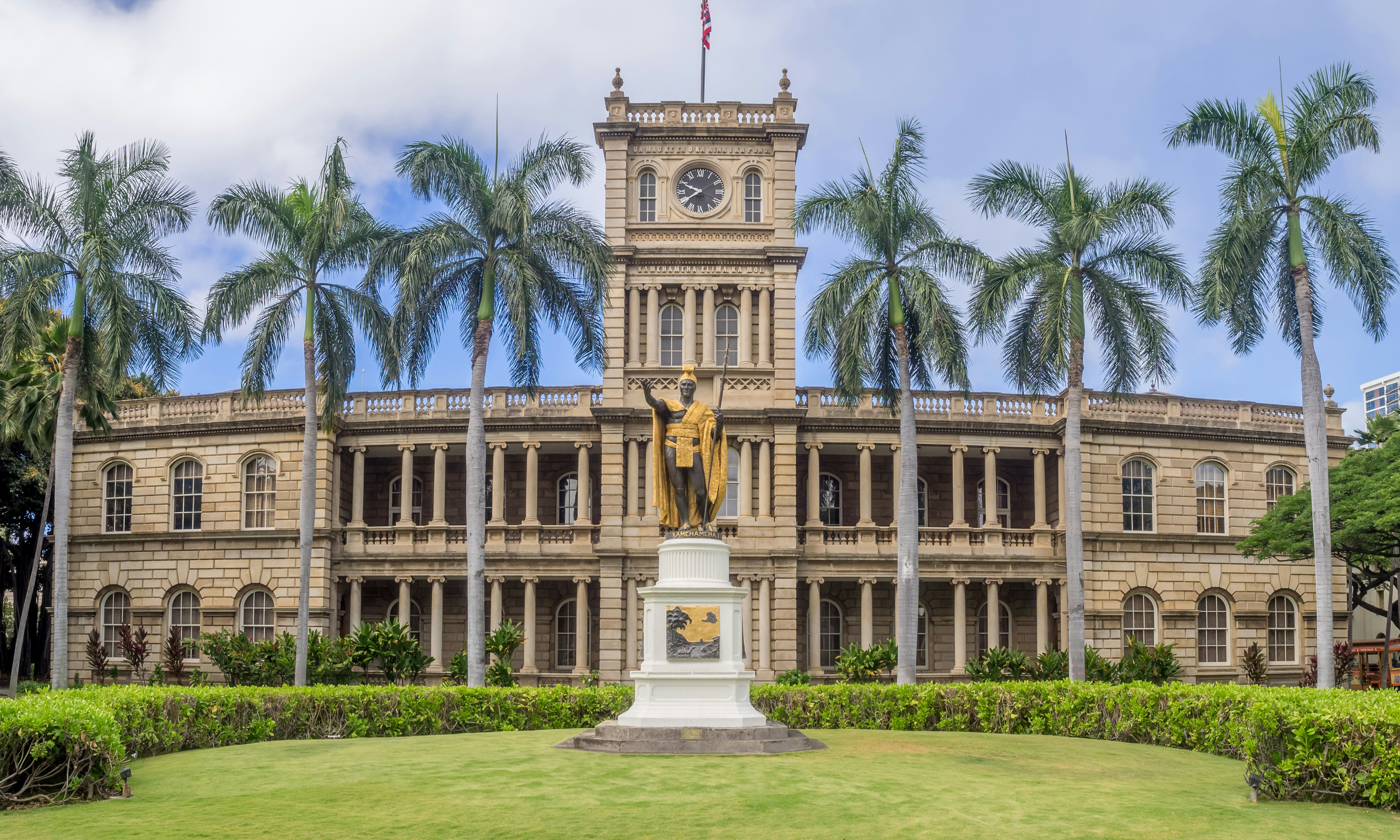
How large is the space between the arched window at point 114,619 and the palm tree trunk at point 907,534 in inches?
928

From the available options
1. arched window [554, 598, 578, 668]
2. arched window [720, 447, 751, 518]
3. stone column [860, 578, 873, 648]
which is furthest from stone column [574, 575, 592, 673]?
stone column [860, 578, 873, 648]

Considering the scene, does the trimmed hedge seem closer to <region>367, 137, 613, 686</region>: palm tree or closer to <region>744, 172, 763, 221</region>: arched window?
<region>367, 137, 613, 686</region>: palm tree

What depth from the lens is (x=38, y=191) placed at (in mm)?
27922

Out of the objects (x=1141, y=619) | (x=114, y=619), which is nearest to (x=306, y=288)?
(x=114, y=619)

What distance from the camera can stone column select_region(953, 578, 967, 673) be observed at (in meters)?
35.6

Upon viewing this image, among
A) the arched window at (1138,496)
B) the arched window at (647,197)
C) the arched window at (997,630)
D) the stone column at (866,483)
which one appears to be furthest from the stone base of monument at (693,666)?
the arched window at (1138,496)

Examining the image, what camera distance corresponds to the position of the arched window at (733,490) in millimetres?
35281

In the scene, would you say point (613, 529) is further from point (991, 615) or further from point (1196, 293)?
point (1196, 293)

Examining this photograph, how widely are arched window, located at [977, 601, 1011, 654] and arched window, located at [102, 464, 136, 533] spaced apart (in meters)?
25.6

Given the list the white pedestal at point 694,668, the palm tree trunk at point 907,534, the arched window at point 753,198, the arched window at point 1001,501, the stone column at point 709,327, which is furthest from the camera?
the arched window at point 1001,501

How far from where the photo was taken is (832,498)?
39.1m

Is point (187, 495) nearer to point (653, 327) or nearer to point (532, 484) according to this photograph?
point (532, 484)

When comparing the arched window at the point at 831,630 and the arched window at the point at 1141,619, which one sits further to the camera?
the arched window at the point at 831,630

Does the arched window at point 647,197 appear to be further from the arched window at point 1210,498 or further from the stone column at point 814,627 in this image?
the arched window at point 1210,498
